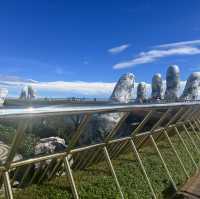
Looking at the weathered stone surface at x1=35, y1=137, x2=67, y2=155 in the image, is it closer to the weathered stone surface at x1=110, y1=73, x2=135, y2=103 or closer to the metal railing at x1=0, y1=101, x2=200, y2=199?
the metal railing at x1=0, y1=101, x2=200, y2=199

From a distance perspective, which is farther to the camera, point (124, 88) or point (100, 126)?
point (124, 88)

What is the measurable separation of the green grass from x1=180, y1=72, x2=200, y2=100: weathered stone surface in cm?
1985

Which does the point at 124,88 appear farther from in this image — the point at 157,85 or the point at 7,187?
the point at 7,187

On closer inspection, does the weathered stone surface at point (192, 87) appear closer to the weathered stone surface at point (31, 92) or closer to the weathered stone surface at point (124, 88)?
the weathered stone surface at point (124, 88)

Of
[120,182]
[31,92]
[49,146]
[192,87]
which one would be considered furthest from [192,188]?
[31,92]

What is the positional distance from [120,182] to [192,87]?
954 inches

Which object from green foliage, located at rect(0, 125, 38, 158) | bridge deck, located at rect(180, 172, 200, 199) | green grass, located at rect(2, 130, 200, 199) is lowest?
bridge deck, located at rect(180, 172, 200, 199)

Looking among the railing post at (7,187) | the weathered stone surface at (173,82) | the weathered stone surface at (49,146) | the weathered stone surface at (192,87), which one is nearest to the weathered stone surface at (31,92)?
the weathered stone surface at (173,82)

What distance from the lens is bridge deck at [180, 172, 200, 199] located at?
1014cm

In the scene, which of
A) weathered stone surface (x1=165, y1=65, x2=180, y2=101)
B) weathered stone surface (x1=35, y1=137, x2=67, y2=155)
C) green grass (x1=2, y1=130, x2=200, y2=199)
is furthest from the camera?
weathered stone surface (x1=165, y1=65, x2=180, y2=101)

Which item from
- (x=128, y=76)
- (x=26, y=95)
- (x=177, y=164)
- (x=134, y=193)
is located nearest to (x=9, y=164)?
(x=134, y=193)

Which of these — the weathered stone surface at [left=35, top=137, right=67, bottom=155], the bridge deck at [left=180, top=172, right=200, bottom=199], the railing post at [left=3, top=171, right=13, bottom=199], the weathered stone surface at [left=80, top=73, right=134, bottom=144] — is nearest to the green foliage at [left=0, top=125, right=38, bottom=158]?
the weathered stone surface at [left=80, top=73, right=134, bottom=144]

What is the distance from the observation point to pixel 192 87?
107 ft

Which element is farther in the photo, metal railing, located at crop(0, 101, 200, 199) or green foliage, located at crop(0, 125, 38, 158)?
green foliage, located at crop(0, 125, 38, 158)
